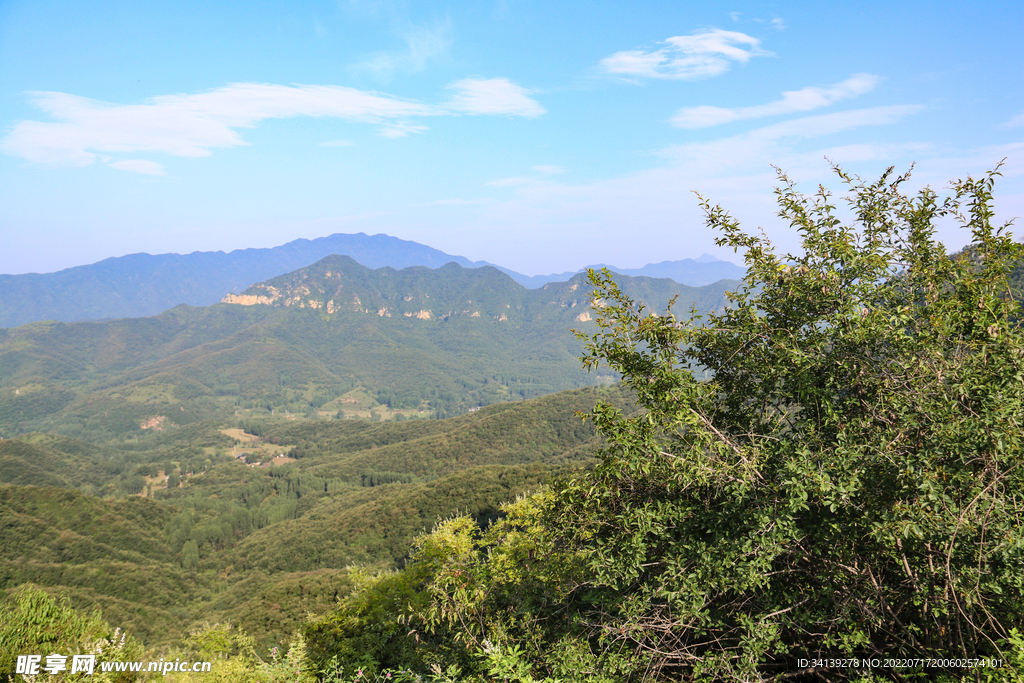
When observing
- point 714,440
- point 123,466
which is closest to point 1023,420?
point 714,440

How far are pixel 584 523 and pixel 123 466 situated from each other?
23009 cm

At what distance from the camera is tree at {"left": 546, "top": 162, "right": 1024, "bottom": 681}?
19.2 feet

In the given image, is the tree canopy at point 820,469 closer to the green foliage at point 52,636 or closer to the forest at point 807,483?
the forest at point 807,483

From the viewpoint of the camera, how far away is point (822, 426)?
6.95 metres

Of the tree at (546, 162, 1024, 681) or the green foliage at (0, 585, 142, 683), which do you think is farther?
the green foliage at (0, 585, 142, 683)

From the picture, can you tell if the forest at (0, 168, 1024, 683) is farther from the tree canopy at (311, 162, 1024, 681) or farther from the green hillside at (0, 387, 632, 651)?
the green hillside at (0, 387, 632, 651)

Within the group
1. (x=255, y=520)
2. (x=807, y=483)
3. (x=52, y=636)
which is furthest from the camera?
(x=255, y=520)

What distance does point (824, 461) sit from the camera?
6.22 meters

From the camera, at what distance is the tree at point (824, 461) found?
5.86 meters

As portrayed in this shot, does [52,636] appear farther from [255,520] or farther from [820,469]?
[255,520]

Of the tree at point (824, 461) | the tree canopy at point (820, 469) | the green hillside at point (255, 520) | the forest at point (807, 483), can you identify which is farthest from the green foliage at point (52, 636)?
the green hillside at point (255, 520)

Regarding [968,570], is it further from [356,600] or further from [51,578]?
[51,578]

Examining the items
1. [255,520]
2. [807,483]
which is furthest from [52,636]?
[255,520]

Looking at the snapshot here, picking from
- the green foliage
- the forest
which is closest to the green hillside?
the forest
